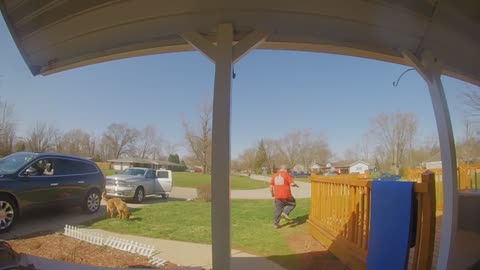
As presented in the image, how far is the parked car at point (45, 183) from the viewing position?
3891 mm

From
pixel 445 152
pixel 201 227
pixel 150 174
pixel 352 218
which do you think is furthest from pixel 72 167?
pixel 445 152

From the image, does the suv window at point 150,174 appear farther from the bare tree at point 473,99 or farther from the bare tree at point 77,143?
the bare tree at point 473,99

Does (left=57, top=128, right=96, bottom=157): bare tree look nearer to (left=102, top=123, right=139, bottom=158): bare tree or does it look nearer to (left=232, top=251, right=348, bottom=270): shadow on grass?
(left=102, top=123, right=139, bottom=158): bare tree

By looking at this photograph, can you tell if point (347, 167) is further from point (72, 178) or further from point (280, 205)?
point (72, 178)

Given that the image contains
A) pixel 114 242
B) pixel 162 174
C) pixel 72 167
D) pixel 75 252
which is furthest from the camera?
pixel 162 174

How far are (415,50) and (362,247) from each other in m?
2.45

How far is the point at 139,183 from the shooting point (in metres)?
5.77

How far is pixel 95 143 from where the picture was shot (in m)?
4.40

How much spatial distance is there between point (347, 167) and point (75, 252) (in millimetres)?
7301

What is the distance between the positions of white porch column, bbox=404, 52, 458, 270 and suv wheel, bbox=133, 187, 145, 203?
538cm

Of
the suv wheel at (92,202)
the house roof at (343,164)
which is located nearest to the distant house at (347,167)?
the house roof at (343,164)

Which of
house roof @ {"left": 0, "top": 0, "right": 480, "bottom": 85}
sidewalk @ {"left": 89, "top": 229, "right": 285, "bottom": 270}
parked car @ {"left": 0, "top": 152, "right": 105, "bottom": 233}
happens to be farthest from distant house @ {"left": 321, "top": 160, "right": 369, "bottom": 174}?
parked car @ {"left": 0, "top": 152, "right": 105, "bottom": 233}

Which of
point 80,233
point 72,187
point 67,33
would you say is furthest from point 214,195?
point 72,187

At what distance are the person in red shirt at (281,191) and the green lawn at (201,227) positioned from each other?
0.36 metres
